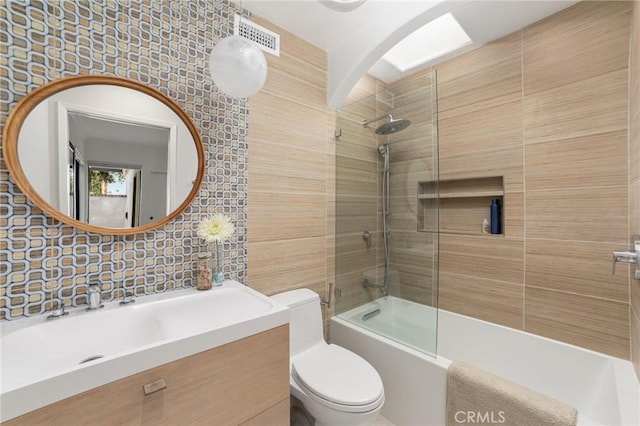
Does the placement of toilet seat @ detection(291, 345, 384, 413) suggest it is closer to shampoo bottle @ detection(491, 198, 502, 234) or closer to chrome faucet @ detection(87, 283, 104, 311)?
chrome faucet @ detection(87, 283, 104, 311)

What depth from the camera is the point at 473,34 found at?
1.91m

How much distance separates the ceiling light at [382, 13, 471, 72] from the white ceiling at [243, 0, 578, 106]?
101 mm

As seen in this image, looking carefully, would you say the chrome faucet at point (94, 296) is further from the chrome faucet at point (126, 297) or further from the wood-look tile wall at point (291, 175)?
the wood-look tile wall at point (291, 175)

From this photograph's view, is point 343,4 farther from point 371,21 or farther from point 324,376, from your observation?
point 324,376

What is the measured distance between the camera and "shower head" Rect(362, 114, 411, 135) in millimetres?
1941

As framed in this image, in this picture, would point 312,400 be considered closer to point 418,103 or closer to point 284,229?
point 284,229

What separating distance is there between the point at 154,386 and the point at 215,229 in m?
0.73

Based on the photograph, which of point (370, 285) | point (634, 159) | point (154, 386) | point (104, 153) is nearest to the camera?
point (154, 386)

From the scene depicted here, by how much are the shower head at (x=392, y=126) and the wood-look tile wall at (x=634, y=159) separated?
42.5 inches

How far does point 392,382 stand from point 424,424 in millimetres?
251

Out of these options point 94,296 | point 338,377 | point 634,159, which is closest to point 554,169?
point 634,159

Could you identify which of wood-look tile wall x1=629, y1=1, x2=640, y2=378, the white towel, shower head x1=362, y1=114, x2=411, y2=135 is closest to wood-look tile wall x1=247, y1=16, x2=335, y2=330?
shower head x1=362, y1=114, x2=411, y2=135

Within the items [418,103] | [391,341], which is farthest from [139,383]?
[418,103]

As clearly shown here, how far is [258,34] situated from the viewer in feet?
5.39
